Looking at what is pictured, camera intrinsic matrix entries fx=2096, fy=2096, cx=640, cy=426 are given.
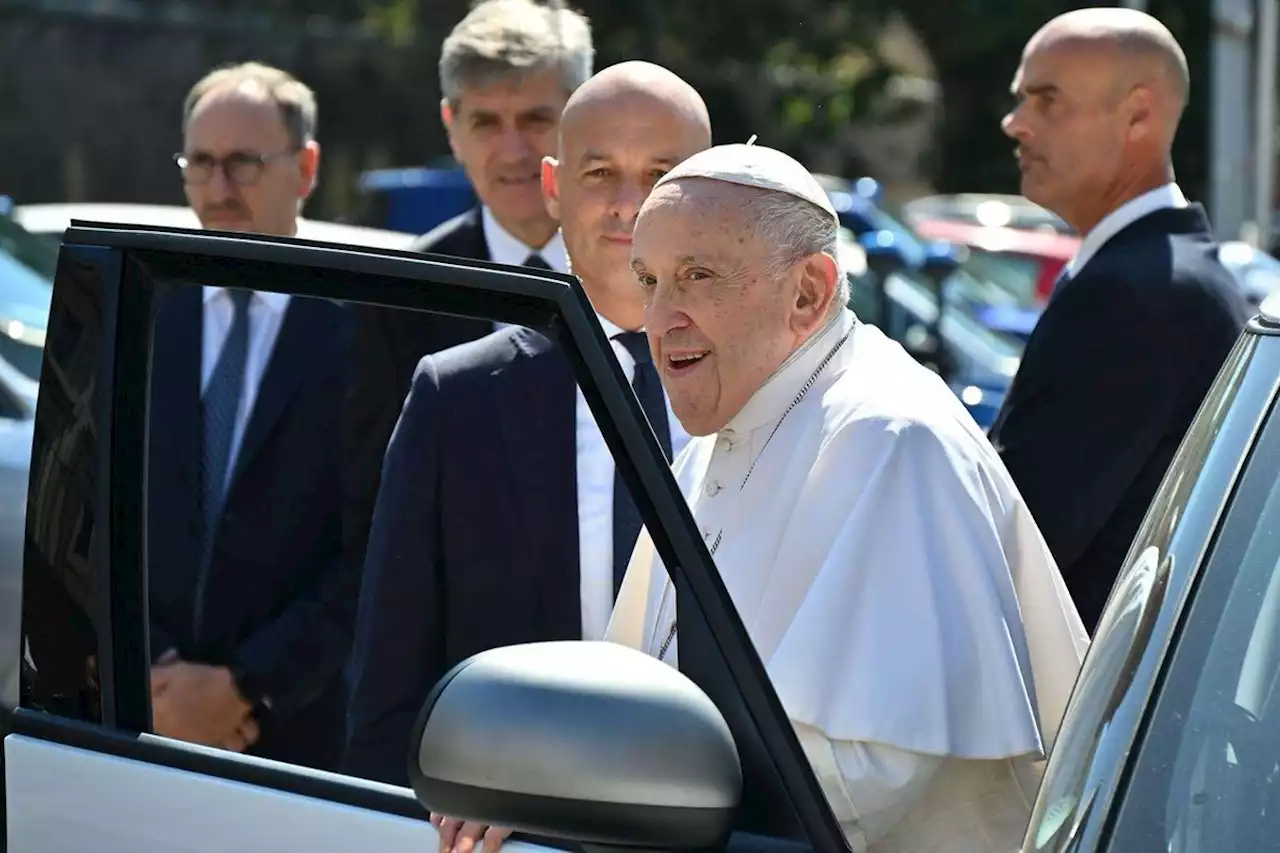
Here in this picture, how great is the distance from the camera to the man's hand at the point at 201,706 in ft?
9.24

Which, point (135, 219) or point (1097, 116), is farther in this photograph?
point (135, 219)

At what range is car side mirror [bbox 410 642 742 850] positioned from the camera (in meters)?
1.78

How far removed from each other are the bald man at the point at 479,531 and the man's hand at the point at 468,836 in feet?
1.82

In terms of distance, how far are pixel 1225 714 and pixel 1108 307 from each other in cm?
219

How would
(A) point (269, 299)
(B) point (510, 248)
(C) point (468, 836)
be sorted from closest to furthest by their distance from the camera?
(C) point (468, 836)
(A) point (269, 299)
(B) point (510, 248)

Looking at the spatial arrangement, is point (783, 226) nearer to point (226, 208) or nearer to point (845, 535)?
point (845, 535)

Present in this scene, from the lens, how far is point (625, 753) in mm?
1780

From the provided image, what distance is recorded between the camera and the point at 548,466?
9.25 ft

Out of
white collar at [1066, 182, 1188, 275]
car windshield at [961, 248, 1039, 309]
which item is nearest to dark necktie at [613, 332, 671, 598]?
white collar at [1066, 182, 1188, 275]

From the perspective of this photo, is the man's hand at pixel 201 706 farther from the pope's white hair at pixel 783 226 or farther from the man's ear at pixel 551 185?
the pope's white hair at pixel 783 226

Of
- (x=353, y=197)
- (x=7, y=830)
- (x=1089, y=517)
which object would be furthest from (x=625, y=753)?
(x=353, y=197)

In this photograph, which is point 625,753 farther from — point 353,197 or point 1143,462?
point 353,197

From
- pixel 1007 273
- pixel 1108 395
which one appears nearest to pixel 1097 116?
pixel 1108 395

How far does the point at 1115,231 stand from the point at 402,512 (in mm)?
1839
